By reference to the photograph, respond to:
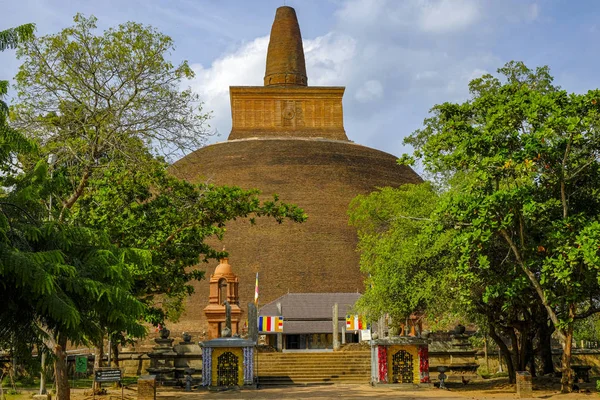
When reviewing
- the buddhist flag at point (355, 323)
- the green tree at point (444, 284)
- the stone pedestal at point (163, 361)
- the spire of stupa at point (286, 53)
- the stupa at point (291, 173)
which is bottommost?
the stone pedestal at point (163, 361)

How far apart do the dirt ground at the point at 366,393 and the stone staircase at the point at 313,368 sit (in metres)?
2.42

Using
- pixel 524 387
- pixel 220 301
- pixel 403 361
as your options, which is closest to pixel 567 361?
pixel 524 387

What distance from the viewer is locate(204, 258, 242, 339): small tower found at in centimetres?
3438

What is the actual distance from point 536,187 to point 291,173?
91.0ft

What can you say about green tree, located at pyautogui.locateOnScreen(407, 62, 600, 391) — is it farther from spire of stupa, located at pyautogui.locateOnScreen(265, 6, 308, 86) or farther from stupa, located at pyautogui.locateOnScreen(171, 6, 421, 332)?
spire of stupa, located at pyautogui.locateOnScreen(265, 6, 308, 86)

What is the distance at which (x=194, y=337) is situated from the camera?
3716 centimetres

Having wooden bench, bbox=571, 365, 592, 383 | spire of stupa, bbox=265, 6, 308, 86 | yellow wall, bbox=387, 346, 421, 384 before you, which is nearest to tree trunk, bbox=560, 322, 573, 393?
yellow wall, bbox=387, 346, 421, 384

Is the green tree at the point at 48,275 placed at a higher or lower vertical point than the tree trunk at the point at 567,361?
higher

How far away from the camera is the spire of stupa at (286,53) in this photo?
172 ft

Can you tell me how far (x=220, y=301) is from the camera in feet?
119

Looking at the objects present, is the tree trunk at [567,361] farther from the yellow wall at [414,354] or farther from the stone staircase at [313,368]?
the stone staircase at [313,368]

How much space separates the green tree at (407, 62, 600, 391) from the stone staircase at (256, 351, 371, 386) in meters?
8.67

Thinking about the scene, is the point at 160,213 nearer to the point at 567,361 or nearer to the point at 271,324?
the point at 567,361

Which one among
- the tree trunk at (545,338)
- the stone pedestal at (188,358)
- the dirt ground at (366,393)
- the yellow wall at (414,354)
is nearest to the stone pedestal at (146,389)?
the dirt ground at (366,393)
